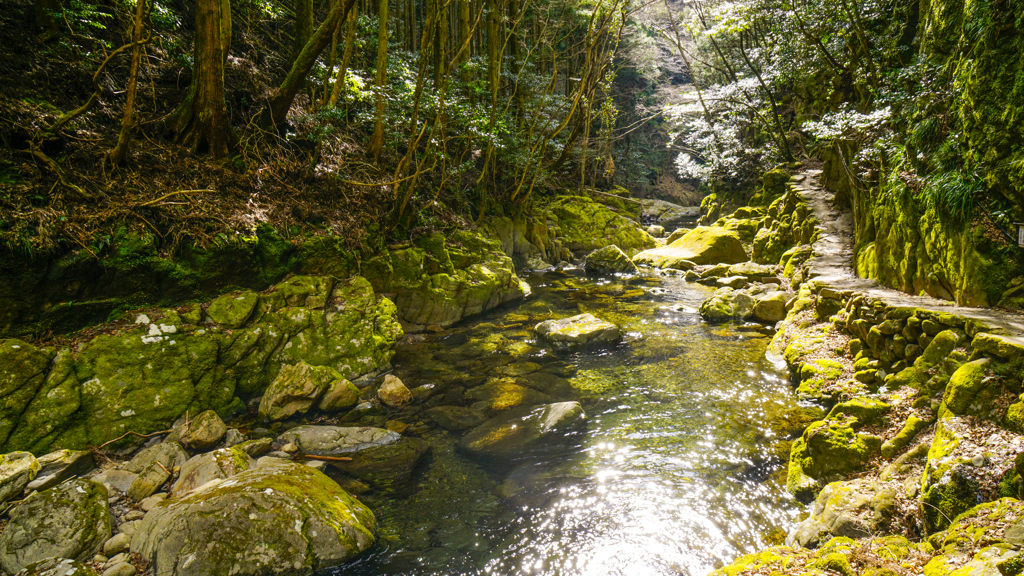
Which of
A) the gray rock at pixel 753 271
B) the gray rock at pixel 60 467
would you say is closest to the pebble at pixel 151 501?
the gray rock at pixel 60 467

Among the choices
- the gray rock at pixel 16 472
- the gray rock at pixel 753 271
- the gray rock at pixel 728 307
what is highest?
the gray rock at pixel 753 271

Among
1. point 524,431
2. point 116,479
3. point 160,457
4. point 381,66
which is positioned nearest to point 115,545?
point 116,479

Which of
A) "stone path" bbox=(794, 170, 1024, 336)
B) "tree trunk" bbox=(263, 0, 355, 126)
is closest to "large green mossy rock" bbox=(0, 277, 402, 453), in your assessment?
"tree trunk" bbox=(263, 0, 355, 126)

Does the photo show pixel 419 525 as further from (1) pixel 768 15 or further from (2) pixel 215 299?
(1) pixel 768 15

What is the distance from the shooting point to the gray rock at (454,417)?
5.20m

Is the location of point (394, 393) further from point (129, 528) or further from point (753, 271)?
point (753, 271)

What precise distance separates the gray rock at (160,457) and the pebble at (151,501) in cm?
35

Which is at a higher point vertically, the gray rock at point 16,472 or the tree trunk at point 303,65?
the tree trunk at point 303,65

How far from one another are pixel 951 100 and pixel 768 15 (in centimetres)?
963

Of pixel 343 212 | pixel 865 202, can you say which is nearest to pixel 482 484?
pixel 343 212

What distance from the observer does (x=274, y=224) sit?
6.33m

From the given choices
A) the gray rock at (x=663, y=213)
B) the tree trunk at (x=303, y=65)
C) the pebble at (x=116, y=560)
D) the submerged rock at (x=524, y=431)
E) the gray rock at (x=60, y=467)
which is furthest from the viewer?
the gray rock at (x=663, y=213)

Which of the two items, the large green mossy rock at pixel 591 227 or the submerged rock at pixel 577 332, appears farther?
the large green mossy rock at pixel 591 227

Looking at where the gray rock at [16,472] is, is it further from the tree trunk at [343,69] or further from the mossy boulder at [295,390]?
the tree trunk at [343,69]
